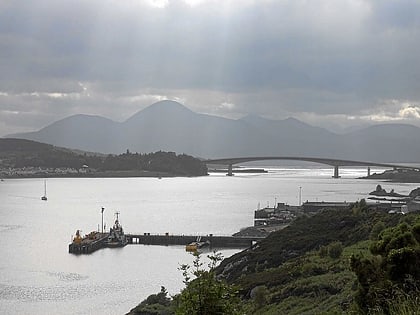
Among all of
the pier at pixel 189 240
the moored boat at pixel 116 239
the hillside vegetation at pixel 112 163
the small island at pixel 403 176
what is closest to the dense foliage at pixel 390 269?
the pier at pixel 189 240

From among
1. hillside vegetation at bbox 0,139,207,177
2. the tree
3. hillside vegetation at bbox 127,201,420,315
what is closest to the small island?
hillside vegetation at bbox 0,139,207,177

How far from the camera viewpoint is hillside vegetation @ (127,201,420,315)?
6.64 m

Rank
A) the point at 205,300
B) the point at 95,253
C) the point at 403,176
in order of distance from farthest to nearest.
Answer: the point at 403,176 < the point at 95,253 < the point at 205,300

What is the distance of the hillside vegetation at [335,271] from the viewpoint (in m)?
6.64

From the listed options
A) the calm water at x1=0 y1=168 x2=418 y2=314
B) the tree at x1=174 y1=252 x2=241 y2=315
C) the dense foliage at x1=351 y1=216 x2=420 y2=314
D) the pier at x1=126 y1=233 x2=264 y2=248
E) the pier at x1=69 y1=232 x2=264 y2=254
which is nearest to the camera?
the tree at x1=174 y1=252 x2=241 y2=315

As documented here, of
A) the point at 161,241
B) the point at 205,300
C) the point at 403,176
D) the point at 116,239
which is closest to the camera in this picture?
the point at 205,300

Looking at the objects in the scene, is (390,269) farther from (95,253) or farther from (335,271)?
(95,253)

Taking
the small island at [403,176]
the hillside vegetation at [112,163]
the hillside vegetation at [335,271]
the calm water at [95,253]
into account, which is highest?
the hillside vegetation at [112,163]

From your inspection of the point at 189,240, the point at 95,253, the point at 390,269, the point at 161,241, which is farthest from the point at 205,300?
the point at 161,241

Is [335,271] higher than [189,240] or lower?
higher

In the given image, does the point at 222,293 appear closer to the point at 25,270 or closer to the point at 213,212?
the point at 25,270

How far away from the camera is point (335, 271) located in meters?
11.9

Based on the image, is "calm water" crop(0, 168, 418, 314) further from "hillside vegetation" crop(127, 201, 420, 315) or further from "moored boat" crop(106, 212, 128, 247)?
"hillside vegetation" crop(127, 201, 420, 315)

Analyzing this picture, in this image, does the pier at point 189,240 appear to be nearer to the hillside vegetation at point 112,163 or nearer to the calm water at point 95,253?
the calm water at point 95,253
